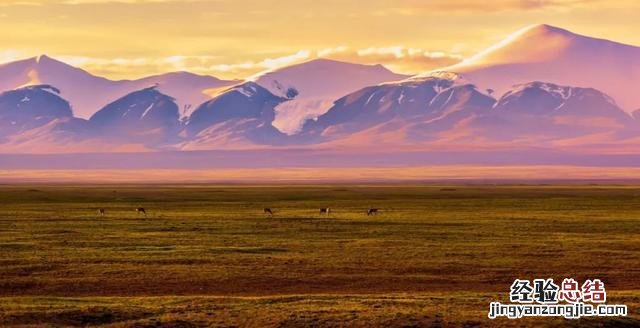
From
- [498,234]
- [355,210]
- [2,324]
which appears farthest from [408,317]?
[355,210]

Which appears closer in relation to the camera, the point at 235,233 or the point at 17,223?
the point at 235,233

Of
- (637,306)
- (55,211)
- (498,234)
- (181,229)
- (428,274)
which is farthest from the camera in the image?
(55,211)

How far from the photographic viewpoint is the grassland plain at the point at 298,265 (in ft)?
87.8

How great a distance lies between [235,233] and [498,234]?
39.1 feet

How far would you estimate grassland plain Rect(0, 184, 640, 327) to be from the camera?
87.8ft

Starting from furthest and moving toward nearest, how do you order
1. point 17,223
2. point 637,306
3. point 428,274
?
point 17,223 → point 428,274 → point 637,306

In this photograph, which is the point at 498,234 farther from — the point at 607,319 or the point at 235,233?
the point at 607,319

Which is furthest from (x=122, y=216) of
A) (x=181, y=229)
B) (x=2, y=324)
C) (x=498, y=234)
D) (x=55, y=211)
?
(x=2, y=324)

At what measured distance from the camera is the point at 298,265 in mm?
39219

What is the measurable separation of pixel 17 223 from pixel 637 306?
40226 millimetres

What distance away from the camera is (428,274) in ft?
122

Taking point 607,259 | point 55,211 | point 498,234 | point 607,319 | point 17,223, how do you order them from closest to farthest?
point 607,319
point 607,259
point 498,234
point 17,223
point 55,211

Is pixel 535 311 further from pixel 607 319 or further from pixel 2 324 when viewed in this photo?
pixel 2 324

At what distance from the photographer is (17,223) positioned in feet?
198
